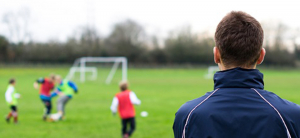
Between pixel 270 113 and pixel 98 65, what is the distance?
3982cm

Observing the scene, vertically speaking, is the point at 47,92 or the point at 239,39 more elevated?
the point at 239,39

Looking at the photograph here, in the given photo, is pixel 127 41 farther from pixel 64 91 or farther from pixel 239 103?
pixel 239 103

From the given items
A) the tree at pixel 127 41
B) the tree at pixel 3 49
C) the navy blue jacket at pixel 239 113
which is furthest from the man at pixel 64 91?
the tree at pixel 3 49

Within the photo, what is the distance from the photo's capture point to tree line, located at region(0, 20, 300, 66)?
6075 centimetres

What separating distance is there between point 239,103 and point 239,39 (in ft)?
1.10

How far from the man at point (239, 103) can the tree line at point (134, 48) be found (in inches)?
2364

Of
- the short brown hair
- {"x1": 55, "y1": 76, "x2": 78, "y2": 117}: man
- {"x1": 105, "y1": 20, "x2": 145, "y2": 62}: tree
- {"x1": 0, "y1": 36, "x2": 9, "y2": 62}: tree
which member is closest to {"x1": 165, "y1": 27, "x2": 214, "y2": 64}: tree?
{"x1": 105, "y1": 20, "x2": 145, "y2": 62}: tree

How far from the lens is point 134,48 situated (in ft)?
211

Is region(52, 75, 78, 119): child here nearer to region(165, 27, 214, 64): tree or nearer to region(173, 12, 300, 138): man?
region(173, 12, 300, 138): man

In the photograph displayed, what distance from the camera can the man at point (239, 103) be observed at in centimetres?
150

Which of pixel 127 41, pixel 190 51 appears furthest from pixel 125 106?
pixel 190 51

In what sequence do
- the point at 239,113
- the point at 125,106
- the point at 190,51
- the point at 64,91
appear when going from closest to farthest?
the point at 239,113 < the point at 125,106 < the point at 64,91 < the point at 190,51

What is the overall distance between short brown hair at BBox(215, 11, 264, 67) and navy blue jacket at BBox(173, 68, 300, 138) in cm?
7

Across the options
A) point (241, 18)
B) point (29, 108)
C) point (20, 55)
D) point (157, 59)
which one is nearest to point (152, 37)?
point (157, 59)
